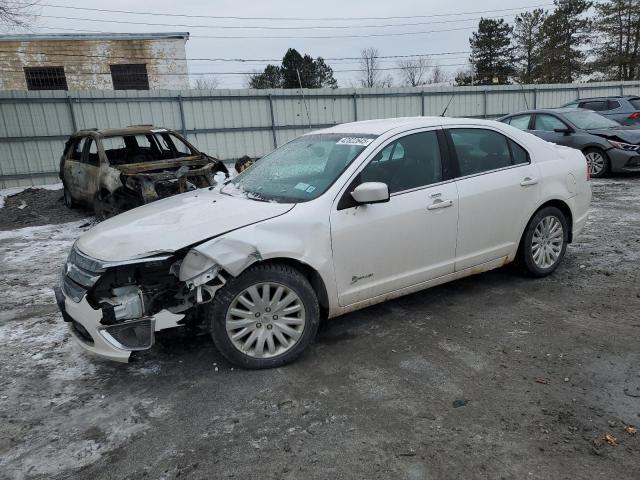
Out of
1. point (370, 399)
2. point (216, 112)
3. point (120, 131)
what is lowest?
point (370, 399)

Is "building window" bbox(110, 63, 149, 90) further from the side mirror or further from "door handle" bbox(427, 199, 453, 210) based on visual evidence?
the side mirror

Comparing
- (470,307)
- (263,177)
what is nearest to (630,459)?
(470,307)

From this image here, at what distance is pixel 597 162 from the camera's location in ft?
36.2

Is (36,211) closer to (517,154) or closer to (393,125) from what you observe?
(393,125)

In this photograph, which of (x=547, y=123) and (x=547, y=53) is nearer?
(x=547, y=123)

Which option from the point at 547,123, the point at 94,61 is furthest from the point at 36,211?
the point at 94,61

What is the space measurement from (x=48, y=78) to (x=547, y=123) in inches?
939

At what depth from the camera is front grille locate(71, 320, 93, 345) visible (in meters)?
3.32

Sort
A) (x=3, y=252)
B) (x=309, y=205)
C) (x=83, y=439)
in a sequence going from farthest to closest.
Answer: (x=3, y=252) → (x=309, y=205) → (x=83, y=439)

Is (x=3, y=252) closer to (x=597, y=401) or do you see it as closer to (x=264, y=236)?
(x=264, y=236)

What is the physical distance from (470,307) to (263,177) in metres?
2.17

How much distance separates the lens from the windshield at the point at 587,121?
1105 centimetres

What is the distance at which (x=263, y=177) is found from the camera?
4340 mm

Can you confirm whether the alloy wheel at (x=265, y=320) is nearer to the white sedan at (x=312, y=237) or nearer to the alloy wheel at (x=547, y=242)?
the white sedan at (x=312, y=237)
